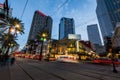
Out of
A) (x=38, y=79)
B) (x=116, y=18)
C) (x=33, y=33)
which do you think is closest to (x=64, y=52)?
(x=38, y=79)

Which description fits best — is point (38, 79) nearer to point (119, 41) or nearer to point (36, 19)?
point (119, 41)

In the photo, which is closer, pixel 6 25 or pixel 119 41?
pixel 6 25

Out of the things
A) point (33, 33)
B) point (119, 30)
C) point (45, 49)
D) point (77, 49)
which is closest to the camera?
point (119, 30)

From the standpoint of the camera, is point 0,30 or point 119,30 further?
point 119,30

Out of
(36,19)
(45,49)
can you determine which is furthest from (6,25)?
(36,19)

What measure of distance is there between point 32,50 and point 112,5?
383 feet

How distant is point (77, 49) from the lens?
62.6 metres

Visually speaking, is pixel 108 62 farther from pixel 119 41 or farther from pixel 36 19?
pixel 36 19

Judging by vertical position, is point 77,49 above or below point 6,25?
below

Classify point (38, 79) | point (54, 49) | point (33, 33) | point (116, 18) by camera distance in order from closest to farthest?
point (38, 79) → point (54, 49) → point (116, 18) → point (33, 33)

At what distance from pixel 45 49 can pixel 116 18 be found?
104988 mm

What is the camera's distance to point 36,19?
188 meters

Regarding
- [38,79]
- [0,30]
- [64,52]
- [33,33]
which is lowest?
[38,79]

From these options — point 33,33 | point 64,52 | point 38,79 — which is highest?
point 33,33
